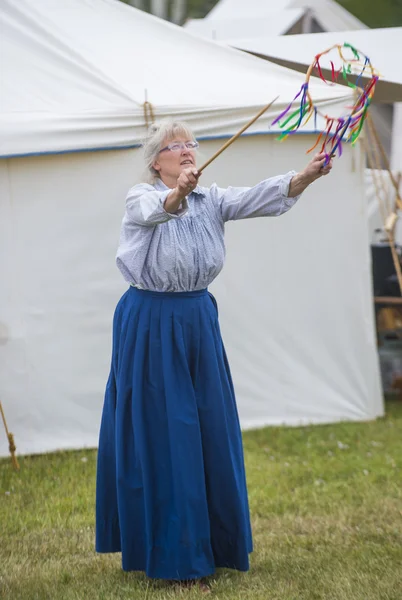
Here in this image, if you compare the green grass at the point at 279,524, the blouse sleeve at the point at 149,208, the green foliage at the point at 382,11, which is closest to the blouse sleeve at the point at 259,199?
the blouse sleeve at the point at 149,208

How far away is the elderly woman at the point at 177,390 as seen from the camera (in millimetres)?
3045

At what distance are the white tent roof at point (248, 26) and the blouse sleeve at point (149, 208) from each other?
575cm

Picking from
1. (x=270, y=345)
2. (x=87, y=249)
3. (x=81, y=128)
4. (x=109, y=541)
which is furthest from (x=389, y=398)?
(x=109, y=541)

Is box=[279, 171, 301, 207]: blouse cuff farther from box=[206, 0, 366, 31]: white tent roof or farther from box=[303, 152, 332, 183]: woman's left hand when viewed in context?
box=[206, 0, 366, 31]: white tent roof

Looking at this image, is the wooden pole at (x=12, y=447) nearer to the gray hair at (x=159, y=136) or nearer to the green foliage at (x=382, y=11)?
the gray hair at (x=159, y=136)

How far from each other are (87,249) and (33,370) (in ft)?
2.49

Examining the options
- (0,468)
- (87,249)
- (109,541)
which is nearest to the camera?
(109,541)

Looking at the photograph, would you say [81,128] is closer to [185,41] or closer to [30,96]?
[30,96]

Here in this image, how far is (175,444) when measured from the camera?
307 cm

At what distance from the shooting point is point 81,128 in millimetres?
5066

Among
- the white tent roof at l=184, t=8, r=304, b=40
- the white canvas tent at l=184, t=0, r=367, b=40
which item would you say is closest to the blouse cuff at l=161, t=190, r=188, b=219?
the white canvas tent at l=184, t=0, r=367, b=40

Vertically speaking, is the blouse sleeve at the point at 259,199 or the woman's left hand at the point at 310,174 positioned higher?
the woman's left hand at the point at 310,174

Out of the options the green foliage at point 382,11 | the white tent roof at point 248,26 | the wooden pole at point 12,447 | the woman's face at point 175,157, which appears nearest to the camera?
the woman's face at point 175,157

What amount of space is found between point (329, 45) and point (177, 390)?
3711 mm
